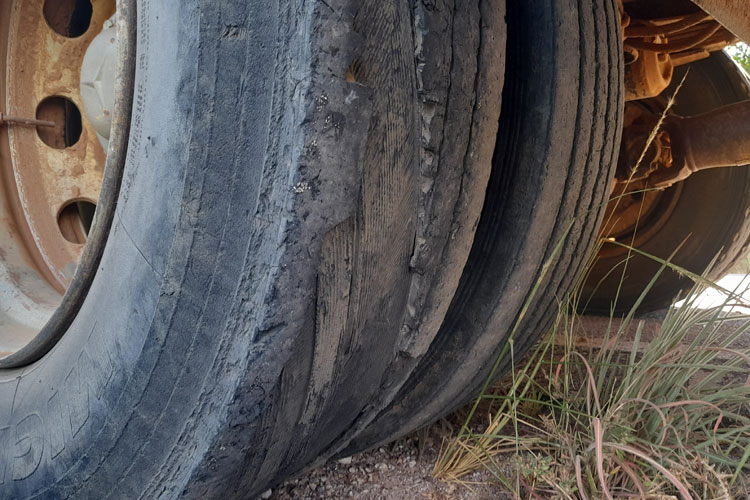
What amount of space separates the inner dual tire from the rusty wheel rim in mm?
580

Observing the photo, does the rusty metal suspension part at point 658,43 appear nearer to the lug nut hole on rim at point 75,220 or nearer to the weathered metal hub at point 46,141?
the weathered metal hub at point 46,141

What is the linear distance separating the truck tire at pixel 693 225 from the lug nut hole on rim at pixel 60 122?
1458mm

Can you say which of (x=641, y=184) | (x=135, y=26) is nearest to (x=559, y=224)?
(x=135, y=26)

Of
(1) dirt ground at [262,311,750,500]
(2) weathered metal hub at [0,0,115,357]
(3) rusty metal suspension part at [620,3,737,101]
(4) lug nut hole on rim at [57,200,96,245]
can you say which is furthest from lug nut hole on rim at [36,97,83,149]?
(3) rusty metal suspension part at [620,3,737,101]

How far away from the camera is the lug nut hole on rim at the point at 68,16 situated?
1547 millimetres

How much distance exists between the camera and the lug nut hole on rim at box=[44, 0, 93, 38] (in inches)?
60.9

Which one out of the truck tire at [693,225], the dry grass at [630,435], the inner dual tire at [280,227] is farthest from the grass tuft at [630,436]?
the truck tire at [693,225]

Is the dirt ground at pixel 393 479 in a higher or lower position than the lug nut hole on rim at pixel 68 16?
lower

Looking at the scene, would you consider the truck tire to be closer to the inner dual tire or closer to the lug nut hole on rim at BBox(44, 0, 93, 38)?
the inner dual tire

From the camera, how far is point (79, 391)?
0.83m

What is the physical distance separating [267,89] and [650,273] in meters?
1.65

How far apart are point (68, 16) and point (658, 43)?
141 cm

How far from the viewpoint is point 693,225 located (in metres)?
1.98

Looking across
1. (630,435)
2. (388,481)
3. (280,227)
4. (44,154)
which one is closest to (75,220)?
(44,154)
